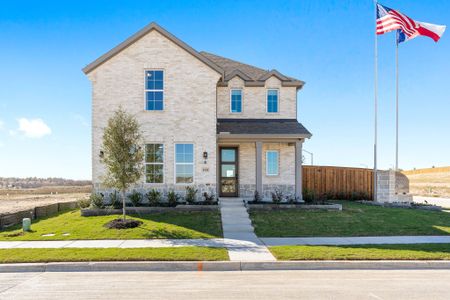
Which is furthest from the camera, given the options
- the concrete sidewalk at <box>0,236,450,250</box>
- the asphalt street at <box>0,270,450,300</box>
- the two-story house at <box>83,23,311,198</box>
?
the two-story house at <box>83,23,311,198</box>

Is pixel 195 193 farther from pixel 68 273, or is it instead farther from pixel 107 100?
pixel 68 273

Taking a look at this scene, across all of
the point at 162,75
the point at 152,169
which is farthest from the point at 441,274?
the point at 162,75

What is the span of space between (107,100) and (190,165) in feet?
17.7

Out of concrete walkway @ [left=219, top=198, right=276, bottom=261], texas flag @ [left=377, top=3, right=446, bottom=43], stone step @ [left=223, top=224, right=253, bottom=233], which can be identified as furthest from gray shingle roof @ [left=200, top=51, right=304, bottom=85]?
stone step @ [left=223, top=224, right=253, bottom=233]

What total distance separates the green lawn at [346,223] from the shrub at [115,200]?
6.61 meters

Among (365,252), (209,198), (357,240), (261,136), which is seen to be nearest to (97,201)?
(209,198)

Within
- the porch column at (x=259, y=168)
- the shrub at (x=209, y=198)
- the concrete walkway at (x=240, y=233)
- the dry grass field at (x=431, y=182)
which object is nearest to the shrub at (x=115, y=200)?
the shrub at (x=209, y=198)

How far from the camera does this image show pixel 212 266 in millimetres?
7898

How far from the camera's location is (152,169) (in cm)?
1608

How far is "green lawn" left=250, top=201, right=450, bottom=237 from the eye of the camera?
11.7m

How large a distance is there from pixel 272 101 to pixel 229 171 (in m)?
5.09

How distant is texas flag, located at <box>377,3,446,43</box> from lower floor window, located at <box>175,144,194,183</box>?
1498 centimetres

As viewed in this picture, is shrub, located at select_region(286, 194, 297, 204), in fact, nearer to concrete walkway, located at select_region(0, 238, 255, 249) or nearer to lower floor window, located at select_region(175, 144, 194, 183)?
lower floor window, located at select_region(175, 144, 194, 183)

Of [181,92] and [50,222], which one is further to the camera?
[181,92]
